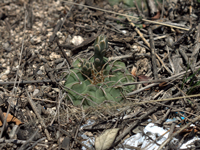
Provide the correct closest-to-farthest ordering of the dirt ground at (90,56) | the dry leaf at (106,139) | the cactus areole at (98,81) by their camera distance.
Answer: the dry leaf at (106,139), the dirt ground at (90,56), the cactus areole at (98,81)

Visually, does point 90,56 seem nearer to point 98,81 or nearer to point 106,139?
point 98,81

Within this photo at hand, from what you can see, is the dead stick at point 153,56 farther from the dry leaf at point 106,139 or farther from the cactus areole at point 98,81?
the dry leaf at point 106,139

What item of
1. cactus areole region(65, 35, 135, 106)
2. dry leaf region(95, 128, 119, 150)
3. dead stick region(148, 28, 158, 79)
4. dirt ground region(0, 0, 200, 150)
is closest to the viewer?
dry leaf region(95, 128, 119, 150)

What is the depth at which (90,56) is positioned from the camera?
2709 mm

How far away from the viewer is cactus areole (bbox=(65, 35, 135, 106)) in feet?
7.41

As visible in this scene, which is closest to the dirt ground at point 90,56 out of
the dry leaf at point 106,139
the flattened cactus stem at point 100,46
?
the dry leaf at point 106,139

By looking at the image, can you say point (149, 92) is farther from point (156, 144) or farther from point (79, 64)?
point (79, 64)

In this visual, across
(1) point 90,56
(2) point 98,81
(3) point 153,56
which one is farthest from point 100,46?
(3) point 153,56

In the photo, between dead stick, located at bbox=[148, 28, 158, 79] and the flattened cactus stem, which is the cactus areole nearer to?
the flattened cactus stem

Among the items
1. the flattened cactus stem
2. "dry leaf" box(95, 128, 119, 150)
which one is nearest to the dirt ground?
"dry leaf" box(95, 128, 119, 150)

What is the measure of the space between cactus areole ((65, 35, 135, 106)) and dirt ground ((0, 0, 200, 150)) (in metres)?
0.08

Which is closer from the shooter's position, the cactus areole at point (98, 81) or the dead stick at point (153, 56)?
the cactus areole at point (98, 81)

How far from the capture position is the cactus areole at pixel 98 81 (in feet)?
7.41

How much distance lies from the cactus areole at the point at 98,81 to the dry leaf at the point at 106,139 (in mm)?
329
